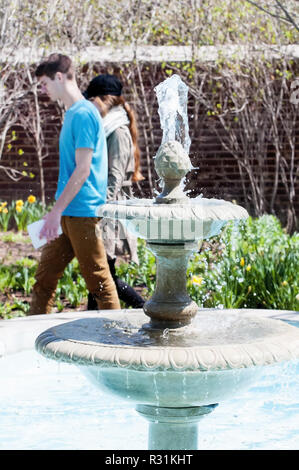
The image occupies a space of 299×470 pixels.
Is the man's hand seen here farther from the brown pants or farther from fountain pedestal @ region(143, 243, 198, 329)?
fountain pedestal @ region(143, 243, 198, 329)

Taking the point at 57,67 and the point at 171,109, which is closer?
the point at 57,67

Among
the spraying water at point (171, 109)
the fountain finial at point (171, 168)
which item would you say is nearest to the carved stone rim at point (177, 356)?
the fountain finial at point (171, 168)

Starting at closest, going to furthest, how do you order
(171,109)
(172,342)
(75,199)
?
(172,342), (75,199), (171,109)

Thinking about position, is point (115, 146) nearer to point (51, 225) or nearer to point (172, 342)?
point (51, 225)

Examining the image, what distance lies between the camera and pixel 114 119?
18.1ft

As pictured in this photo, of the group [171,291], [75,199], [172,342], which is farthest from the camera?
[75,199]

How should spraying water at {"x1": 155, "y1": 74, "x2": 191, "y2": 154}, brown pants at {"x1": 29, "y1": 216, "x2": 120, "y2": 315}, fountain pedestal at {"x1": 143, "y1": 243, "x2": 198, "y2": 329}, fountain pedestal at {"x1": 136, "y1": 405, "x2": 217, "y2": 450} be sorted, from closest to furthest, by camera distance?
fountain pedestal at {"x1": 136, "y1": 405, "x2": 217, "y2": 450} → fountain pedestal at {"x1": 143, "y1": 243, "x2": 198, "y2": 329} → spraying water at {"x1": 155, "y1": 74, "x2": 191, "y2": 154} → brown pants at {"x1": 29, "y1": 216, "x2": 120, "y2": 315}

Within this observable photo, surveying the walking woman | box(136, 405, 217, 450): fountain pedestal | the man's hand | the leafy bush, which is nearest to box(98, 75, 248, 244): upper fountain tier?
box(136, 405, 217, 450): fountain pedestal

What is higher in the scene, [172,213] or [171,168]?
[171,168]

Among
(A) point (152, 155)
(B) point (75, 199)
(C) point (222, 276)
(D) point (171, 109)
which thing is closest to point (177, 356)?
(B) point (75, 199)

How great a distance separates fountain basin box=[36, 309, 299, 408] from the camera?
2.71 metres

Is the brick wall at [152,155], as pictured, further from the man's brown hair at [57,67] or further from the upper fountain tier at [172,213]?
the upper fountain tier at [172,213]

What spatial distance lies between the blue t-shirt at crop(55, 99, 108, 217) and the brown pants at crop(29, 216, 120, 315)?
84mm

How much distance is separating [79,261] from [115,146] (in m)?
1.22
